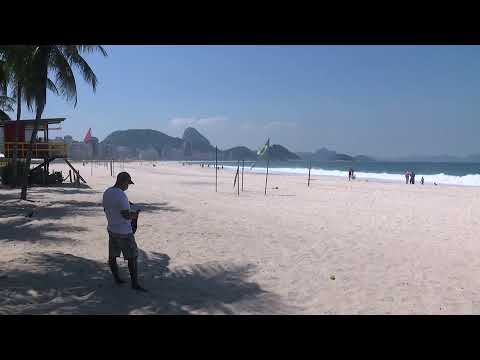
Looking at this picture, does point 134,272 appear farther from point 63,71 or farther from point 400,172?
point 400,172

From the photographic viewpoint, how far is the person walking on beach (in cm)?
427

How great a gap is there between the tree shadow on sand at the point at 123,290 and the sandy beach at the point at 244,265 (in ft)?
0.05

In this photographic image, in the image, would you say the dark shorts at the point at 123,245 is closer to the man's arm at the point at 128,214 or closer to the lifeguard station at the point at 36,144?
the man's arm at the point at 128,214

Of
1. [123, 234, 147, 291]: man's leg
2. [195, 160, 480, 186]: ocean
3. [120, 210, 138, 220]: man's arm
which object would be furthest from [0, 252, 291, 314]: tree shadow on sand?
[195, 160, 480, 186]: ocean

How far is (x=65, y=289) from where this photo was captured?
4625 mm

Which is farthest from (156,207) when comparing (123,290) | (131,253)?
(131,253)

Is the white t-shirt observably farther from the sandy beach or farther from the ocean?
the ocean

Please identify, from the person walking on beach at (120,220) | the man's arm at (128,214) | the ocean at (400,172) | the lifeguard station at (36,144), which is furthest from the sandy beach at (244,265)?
the ocean at (400,172)

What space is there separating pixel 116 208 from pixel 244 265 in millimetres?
2492

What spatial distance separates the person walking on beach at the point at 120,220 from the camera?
427 cm
